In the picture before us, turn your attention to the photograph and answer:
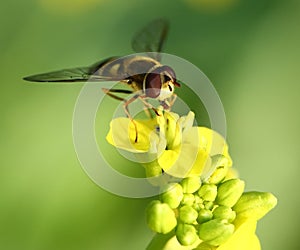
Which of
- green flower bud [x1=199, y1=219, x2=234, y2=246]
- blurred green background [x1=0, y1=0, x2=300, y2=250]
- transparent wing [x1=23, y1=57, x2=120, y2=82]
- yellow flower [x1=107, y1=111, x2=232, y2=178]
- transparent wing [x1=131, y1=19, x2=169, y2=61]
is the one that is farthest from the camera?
blurred green background [x1=0, y1=0, x2=300, y2=250]

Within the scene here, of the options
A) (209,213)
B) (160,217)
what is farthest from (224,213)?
(160,217)

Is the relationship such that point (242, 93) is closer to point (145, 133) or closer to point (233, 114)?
point (233, 114)

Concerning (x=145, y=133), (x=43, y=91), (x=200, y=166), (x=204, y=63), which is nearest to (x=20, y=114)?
(x=43, y=91)

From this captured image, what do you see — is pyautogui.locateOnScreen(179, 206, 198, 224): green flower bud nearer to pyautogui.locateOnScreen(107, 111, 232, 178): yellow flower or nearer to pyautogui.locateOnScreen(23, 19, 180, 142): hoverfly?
pyautogui.locateOnScreen(107, 111, 232, 178): yellow flower

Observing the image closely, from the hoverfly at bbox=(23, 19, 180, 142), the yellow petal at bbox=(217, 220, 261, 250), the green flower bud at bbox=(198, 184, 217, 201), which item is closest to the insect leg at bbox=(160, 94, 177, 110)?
the hoverfly at bbox=(23, 19, 180, 142)

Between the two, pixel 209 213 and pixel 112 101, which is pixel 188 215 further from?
pixel 112 101
